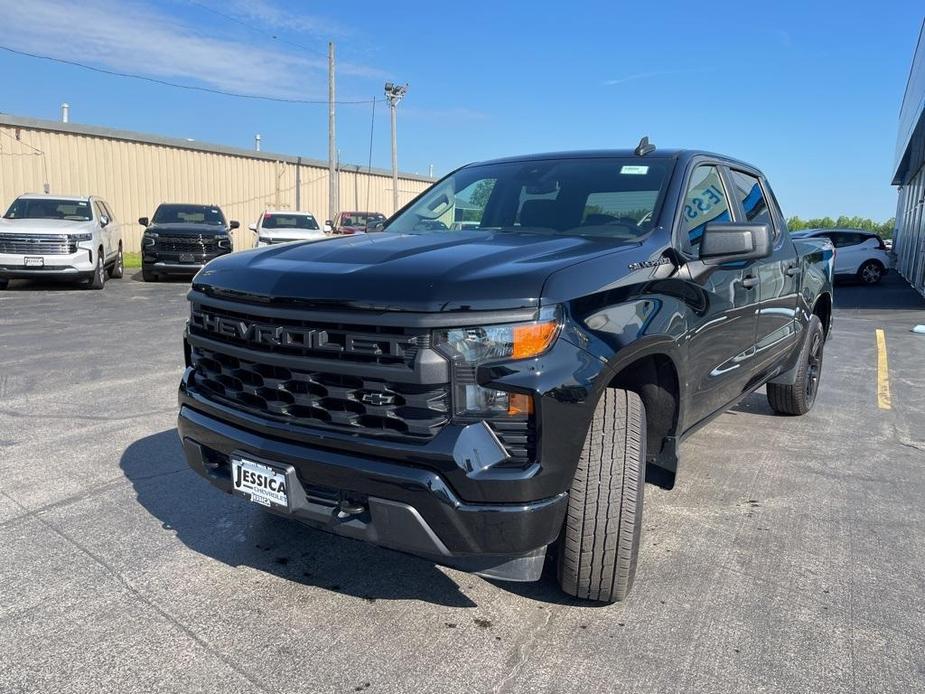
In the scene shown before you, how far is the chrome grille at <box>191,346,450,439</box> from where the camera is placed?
7.33 feet

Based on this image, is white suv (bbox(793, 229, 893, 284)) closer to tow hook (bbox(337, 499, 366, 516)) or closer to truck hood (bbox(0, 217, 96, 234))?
truck hood (bbox(0, 217, 96, 234))

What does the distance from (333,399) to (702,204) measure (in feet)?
7.15

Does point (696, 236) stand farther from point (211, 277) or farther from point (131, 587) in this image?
point (131, 587)

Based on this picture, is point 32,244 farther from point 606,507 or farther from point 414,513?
point 606,507

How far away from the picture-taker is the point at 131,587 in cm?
281

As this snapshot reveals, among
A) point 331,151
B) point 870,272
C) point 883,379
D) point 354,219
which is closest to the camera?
point 883,379

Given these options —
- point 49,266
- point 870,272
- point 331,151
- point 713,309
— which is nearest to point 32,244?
point 49,266

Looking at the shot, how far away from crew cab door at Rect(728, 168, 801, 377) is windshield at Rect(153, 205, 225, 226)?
14561mm

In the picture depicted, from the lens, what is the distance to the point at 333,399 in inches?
93.6

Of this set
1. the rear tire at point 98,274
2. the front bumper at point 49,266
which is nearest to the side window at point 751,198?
the front bumper at point 49,266

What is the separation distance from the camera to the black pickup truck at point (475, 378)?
7.25 feet

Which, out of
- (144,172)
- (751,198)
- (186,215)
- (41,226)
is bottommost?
(41,226)

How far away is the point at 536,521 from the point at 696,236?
174cm

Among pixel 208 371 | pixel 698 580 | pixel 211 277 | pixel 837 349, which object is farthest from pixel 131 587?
pixel 837 349
